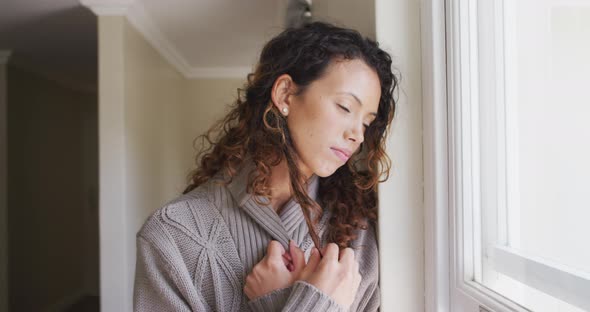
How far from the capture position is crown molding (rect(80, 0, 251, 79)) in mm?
2396

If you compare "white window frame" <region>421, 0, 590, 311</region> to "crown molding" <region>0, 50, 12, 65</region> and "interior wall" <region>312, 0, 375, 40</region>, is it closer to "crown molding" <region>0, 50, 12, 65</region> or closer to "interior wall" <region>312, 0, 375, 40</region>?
"interior wall" <region>312, 0, 375, 40</region>

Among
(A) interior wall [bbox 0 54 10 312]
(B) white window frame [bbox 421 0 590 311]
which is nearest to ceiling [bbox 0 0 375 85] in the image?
(A) interior wall [bbox 0 54 10 312]

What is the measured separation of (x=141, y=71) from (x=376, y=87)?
2.46 meters

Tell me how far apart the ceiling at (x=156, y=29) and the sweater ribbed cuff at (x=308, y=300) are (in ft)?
5.52

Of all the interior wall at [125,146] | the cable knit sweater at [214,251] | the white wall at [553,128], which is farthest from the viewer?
the interior wall at [125,146]

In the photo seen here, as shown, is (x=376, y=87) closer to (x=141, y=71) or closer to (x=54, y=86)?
(x=141, y=71)

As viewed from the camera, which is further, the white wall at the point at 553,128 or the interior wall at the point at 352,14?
the interior wall at the point at 352,14

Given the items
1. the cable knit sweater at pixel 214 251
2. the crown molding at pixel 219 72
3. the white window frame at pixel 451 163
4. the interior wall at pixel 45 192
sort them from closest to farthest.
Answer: the white window frame at pixel 451 163 < the cable knit sweater at pixel 214 251 < the interior wall at pixel 45 192 < the crown molding at pixel 219 72

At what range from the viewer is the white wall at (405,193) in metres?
0.75

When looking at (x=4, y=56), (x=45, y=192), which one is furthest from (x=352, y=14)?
(x=45, y=192)

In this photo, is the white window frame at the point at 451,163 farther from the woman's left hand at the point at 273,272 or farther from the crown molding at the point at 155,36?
the crown molding at the point at 155,36

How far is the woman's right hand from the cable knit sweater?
8 cm

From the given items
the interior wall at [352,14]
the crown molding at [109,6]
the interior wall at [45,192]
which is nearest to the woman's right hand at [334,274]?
the interior wall at [352,14]

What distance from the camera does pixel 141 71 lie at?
2773mm
